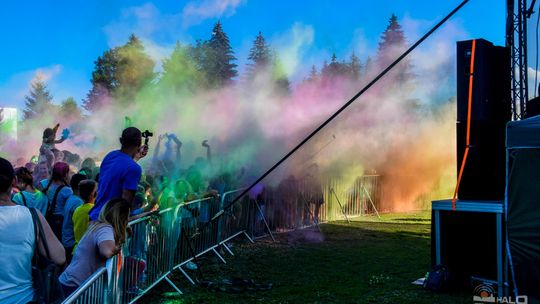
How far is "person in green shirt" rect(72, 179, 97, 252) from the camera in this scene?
461 centimetres

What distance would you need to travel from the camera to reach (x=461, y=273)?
240 inches

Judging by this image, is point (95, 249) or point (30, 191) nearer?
point (95, 249)

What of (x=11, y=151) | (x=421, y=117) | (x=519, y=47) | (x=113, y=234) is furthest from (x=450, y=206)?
(x=11, y=151)

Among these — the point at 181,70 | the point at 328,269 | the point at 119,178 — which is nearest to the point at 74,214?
the point at 119,178

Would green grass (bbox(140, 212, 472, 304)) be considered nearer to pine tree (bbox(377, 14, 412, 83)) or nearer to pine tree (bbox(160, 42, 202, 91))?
pine tree (bbox(377, 14, 412, 83))

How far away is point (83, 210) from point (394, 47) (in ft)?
77.3

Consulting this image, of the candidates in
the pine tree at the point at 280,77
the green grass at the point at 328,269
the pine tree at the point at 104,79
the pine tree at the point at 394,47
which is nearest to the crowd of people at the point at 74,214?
the green grass at the point at 328,269

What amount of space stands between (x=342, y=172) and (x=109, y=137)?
11.3 m

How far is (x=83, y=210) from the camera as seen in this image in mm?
4668

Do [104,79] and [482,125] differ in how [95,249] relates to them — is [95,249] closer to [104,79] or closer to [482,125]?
[482,125]

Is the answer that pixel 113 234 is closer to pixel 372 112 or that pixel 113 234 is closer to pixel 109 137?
pixel 372 112

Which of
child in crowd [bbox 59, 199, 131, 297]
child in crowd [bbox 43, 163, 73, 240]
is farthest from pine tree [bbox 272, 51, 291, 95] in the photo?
child in crowd [bbox 59, 199, 131, 297]

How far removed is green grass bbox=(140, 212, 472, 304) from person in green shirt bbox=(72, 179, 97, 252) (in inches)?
69.2

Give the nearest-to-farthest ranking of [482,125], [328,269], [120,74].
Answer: [482,125]
[328,269]
[120,74]
